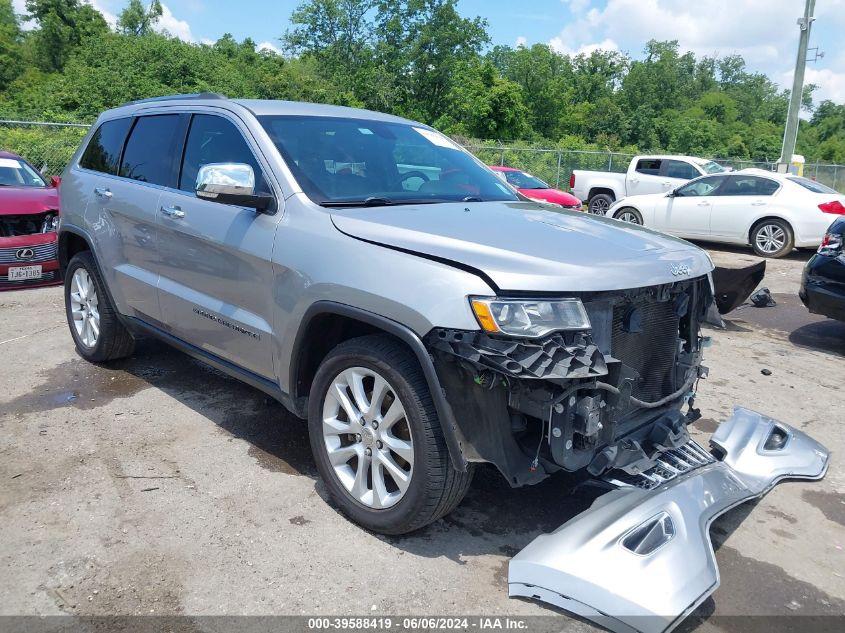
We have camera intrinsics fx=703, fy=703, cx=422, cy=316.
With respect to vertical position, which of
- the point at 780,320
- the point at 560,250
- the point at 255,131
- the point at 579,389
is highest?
the point at 255,131

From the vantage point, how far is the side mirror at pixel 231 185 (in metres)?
3.41

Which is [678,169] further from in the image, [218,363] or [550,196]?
[218,363]

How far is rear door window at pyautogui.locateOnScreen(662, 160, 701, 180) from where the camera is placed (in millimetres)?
17906

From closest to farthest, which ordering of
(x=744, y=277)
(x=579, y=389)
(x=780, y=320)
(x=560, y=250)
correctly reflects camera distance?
(x=579, y=389) → (x=560, y=250) → (x=744, y=277) → (x=780, y=320)

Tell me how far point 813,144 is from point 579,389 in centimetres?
7177

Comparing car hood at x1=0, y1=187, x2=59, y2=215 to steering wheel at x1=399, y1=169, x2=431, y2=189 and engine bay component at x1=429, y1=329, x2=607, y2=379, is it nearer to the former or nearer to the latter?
steering wheel at x1=399, y1=169, x2=431, y2=189

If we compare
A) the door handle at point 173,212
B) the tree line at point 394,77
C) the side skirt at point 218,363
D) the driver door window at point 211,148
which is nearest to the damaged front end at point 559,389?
the side skirt at point 218,363

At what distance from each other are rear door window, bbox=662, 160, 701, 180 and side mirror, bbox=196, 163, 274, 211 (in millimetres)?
16455

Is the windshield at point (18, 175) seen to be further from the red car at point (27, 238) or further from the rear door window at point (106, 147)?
the rear door window at point (106, 147)

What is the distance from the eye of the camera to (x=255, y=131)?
3.78 m

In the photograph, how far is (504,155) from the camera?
25.8m

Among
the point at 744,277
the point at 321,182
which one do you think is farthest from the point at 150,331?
the point at 744,277

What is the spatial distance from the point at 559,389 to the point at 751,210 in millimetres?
11760

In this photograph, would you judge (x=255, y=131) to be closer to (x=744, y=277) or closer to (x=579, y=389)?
(x=579, y=389)
